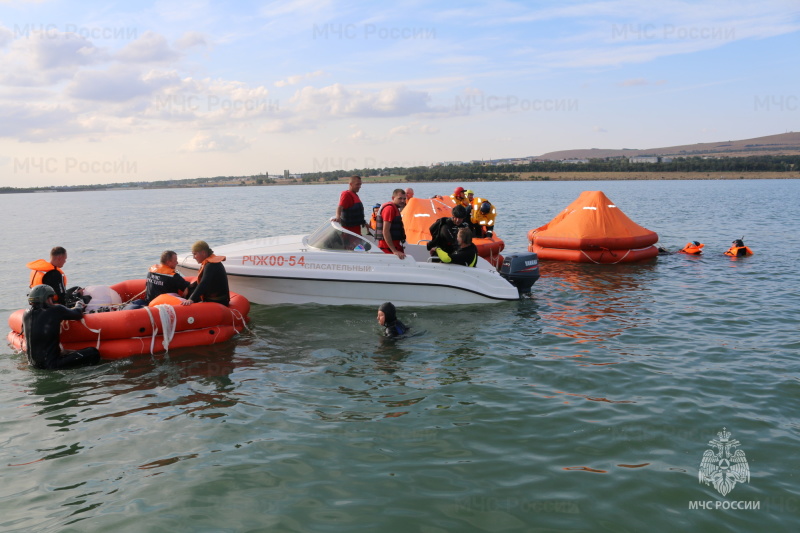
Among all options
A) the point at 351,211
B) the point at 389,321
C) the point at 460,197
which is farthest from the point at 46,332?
the point at 460,197

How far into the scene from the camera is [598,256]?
16.2 m

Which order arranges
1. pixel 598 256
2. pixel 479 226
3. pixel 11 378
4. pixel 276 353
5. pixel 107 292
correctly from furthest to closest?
pixel 598 256 → pixel 479 226 → pixel 107 292 → pixel 276 353 → pixel 11 378

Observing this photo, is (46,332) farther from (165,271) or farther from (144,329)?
(165,271)

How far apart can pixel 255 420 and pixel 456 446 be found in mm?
2243

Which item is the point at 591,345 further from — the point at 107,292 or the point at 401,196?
the point at 107,292

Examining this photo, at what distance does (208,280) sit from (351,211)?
9.79 ft

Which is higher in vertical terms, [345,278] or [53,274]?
[53,274]

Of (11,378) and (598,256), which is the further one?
(598,256)

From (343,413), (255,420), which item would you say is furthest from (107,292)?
(343,413)

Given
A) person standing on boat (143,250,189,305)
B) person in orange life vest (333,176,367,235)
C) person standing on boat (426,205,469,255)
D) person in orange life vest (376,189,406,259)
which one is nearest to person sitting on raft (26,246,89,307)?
person standing on boat (143,250,189,305)

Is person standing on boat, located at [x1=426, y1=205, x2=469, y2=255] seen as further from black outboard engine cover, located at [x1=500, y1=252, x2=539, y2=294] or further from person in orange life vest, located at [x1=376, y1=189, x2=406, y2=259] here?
black outboard engine cover, located at [x1=500, y1=252, x2=539, y2=294]

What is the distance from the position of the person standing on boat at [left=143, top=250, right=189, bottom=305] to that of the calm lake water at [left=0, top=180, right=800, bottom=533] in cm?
125

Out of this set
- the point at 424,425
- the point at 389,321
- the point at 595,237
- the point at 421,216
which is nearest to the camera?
the point at 424,425

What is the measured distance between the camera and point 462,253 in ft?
35.8
